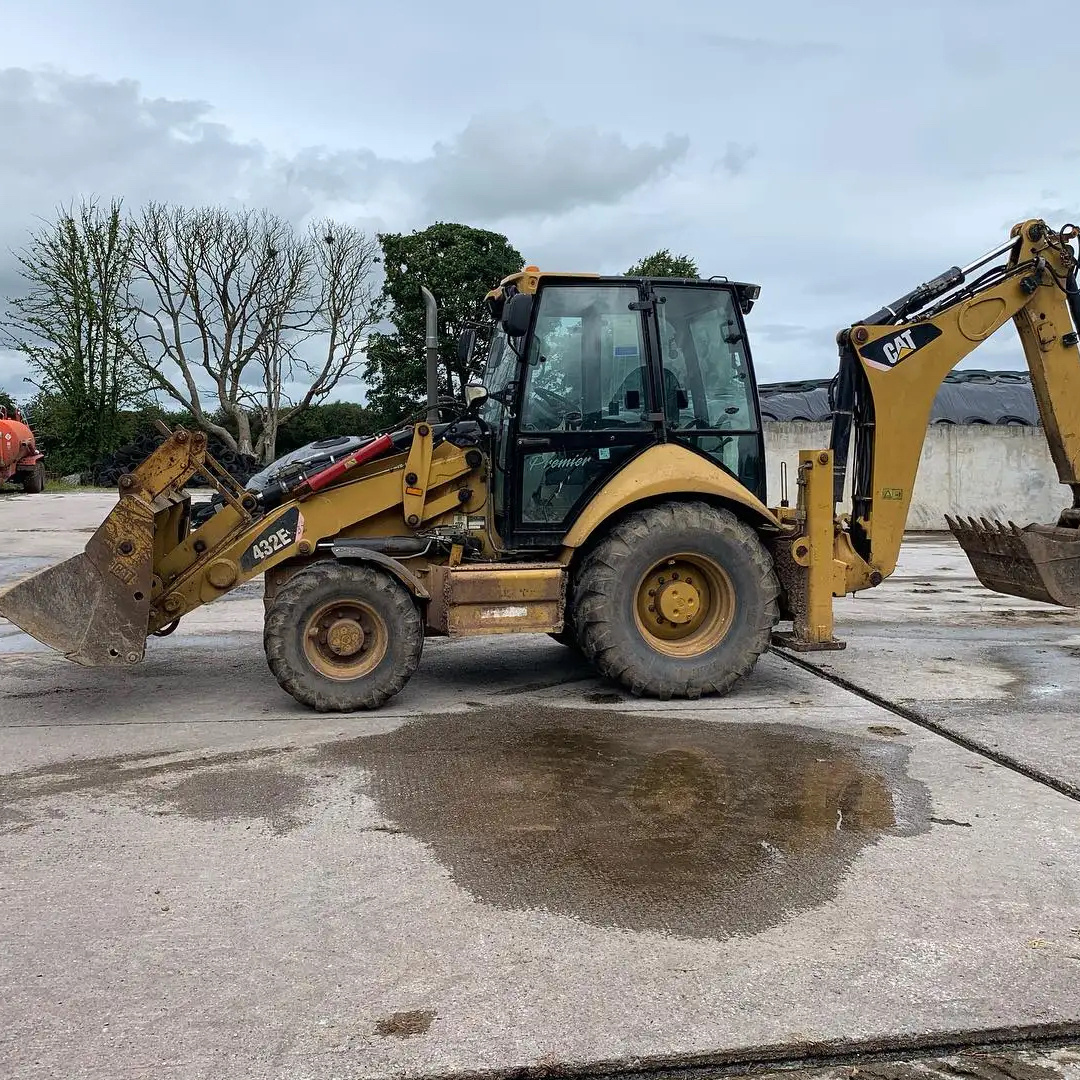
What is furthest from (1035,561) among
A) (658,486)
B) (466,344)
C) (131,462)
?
(131,462)

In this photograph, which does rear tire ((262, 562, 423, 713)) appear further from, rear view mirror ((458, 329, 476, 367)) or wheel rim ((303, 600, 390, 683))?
rear view mirror ((458, 329, 476, 367))

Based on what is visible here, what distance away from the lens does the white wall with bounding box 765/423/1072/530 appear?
65.1ft

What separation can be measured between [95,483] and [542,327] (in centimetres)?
2759

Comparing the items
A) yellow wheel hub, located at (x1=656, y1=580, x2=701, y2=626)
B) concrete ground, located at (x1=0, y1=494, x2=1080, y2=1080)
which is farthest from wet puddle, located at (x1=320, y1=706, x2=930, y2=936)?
yellow wheel hub, located at (x1=656, y1=580, x2=701, y2=626)

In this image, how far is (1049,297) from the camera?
7125mm

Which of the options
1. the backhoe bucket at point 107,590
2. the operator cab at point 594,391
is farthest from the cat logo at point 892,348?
the backhoe bucket at point 107,590

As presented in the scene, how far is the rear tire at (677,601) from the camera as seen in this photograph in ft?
20.5

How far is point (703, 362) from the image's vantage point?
656 centimetres

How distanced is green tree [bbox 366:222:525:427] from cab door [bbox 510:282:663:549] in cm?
2165

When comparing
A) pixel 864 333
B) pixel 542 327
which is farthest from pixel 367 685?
pixel 864 333

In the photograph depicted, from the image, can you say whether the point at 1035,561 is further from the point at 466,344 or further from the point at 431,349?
the point at 431,349

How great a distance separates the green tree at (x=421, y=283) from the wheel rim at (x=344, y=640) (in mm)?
22154

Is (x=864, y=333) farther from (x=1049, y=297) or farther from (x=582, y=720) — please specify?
(x=582, y=720)

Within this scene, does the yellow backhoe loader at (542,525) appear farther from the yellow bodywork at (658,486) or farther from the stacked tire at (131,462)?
the stacked tire at (131,462)
